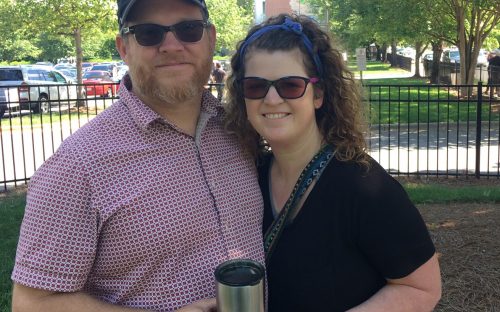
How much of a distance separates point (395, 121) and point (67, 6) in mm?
11238

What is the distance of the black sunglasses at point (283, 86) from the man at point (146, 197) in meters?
0.21

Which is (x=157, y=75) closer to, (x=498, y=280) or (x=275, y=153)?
(x=275, y=153)

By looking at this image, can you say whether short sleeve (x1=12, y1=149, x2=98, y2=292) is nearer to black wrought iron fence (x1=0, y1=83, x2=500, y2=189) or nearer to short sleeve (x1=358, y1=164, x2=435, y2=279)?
short sleeve (x1=358, y1=164, x2=435, y2=279)

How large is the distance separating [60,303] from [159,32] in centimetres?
96

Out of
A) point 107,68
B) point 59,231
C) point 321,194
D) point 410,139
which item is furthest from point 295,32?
point 107,68

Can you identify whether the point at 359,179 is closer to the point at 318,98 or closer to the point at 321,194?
the point at 321,194

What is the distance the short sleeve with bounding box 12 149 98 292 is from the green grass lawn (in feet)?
12.2

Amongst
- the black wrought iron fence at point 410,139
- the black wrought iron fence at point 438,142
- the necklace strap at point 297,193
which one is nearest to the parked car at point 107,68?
the black wrought iron fence at point 410,139

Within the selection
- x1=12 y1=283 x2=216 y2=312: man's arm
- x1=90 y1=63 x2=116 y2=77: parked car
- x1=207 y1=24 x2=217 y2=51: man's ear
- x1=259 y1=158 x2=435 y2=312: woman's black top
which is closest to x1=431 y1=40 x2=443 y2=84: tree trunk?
x1=90 y1=63 x2=116 y2=77: parked car

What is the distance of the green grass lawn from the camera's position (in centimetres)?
563

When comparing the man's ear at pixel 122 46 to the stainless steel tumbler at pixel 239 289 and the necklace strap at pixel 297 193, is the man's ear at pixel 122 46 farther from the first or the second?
the stainless steel tumbler at pixel 239 289

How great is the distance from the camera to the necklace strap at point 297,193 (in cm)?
200

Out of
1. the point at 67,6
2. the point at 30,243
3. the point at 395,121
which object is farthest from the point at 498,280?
the point at 67,6

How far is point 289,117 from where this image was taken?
6.75ft
